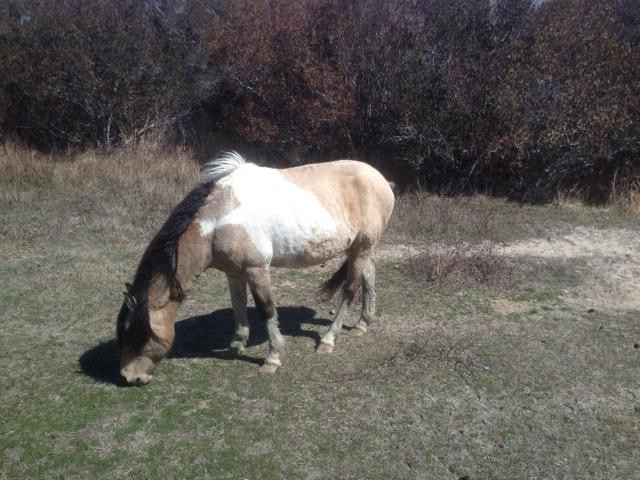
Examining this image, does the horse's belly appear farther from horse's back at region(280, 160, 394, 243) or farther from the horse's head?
the horse's head

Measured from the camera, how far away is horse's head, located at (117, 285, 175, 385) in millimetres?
4398

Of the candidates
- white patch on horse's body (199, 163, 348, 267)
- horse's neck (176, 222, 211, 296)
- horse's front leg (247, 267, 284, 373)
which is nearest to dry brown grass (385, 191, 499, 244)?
white patch on horse's body (199, 163, 348, 267)

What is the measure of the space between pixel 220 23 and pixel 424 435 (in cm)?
1170

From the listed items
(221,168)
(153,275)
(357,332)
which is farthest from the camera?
(357,332)

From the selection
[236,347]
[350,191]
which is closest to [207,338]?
[236,347]

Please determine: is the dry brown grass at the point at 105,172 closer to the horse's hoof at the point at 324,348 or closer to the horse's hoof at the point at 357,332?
the horse's hoof at the point at 357,332

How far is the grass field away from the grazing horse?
1.40ft

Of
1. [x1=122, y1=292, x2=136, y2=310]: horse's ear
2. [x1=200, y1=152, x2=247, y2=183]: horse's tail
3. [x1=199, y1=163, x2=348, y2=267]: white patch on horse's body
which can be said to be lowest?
[x1=122, y1=292, x2=136, y2=310]: horse's ear

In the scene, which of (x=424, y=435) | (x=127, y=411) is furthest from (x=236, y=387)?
(x=424, y=435)

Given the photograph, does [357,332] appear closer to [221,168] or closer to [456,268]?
[456,268]

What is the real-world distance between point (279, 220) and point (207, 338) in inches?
64.9

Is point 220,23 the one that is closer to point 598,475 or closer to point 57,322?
point 57,322

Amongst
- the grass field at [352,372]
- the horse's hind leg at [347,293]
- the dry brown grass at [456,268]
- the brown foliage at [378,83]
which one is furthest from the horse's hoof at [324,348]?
the brown foliage at [378,83]

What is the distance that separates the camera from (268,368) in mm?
5082
